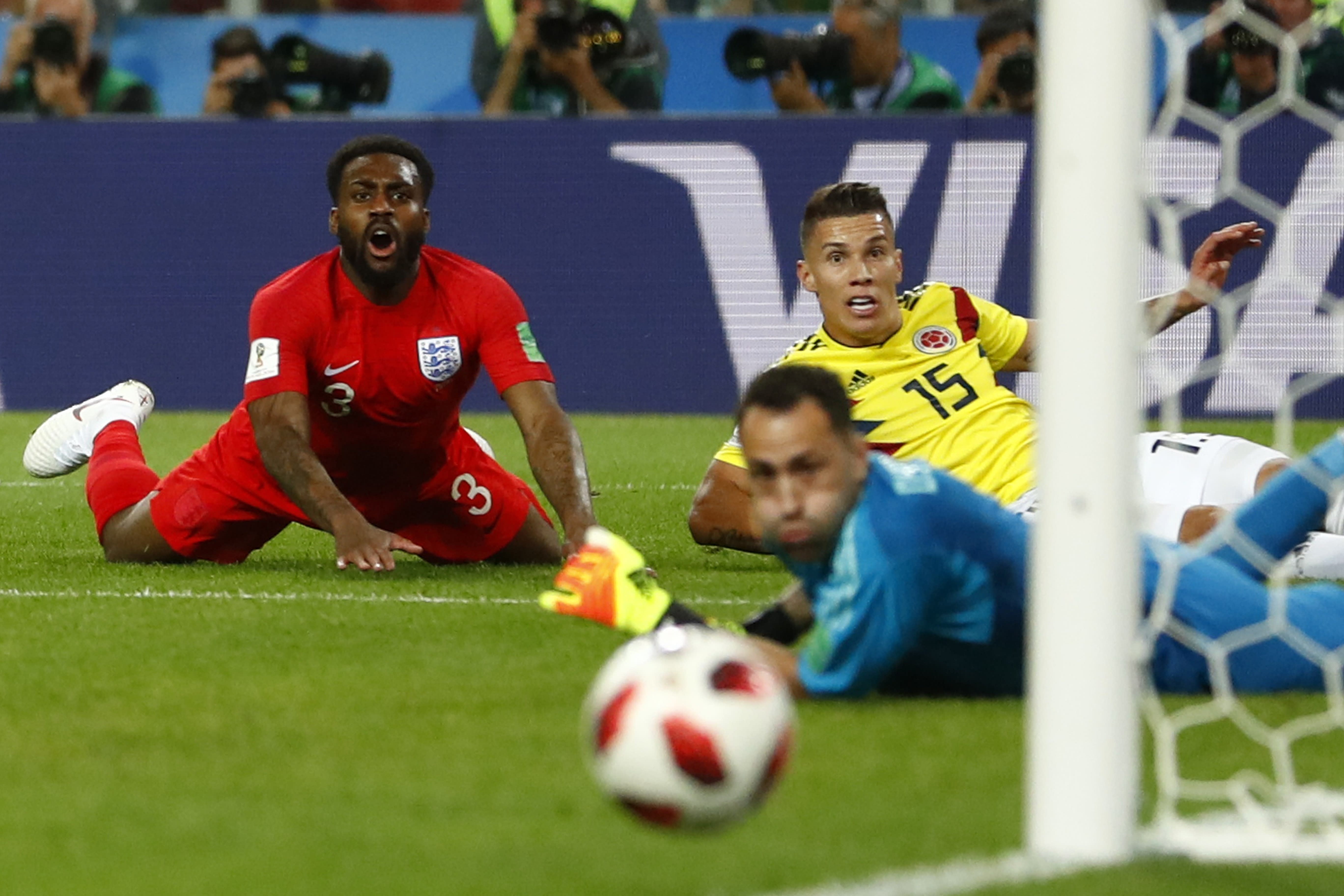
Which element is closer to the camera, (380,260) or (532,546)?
(380,260)

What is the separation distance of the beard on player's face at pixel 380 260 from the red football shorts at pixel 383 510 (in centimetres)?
62

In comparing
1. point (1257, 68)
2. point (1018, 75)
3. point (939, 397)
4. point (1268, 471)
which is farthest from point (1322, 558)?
point (1018, 75)

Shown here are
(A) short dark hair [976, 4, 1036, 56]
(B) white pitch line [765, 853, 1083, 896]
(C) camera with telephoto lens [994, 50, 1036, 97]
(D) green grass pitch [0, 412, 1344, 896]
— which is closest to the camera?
(B) white pitch line [765, 853, 1083, 896]

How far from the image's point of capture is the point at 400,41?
43.4 feet

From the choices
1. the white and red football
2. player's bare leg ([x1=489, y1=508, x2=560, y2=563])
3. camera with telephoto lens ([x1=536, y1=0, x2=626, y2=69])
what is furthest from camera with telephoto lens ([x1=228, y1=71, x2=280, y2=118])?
the white and red football

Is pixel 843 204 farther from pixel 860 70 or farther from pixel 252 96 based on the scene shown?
pixel 252 96

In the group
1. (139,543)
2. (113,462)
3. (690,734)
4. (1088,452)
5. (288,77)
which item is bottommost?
(139,543)

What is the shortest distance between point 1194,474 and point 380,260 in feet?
7.76

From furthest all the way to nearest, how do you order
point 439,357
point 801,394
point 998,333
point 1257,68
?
point 1257,68, point 998,333, point 439,357, point 801,394

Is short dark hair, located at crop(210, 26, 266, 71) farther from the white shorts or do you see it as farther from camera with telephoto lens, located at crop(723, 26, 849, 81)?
the white shorts

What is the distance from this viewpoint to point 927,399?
5.97m

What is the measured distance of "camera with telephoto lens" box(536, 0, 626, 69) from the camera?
1076cm

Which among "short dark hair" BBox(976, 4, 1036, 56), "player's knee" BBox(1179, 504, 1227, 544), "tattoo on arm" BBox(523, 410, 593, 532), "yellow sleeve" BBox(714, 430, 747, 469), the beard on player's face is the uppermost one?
the beard on player's face

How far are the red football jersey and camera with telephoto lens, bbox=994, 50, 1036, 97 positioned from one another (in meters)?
5.11
